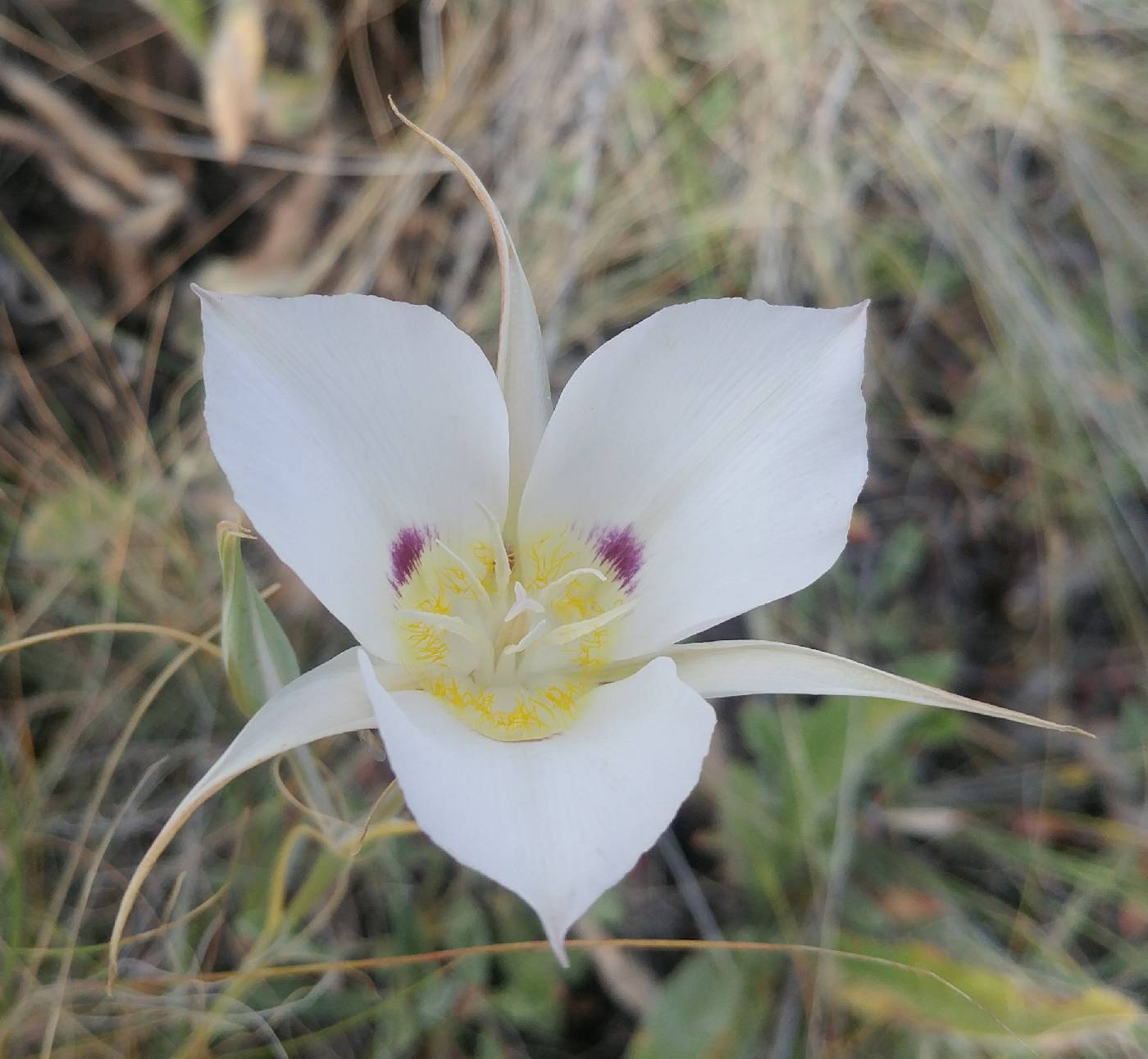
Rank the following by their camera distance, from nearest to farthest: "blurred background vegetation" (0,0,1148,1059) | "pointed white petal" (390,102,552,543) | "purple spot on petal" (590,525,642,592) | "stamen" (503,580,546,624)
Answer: "pointed white petal" (390,102,552,543), "stamen" (503,580,546,624), "purple spot on petal" (590,525,642,592), "blurred background vegetation" (0,0,1148,1059)

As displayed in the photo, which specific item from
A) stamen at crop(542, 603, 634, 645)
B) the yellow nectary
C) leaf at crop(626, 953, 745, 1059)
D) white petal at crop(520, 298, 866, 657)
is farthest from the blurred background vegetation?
white petal at crop(520, 298, 866, 657)

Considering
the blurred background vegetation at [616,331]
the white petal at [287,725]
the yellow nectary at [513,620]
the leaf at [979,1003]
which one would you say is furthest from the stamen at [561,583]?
the leaf at [979,1003]

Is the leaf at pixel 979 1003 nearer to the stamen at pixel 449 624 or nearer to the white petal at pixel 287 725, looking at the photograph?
the stamen at pixel 449 624

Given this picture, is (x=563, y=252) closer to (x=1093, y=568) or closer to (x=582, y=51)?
(x=582, y=51)

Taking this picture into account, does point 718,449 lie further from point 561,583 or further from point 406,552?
point 406,552


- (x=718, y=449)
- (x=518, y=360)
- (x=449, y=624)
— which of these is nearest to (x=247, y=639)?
(x=449, y=624)

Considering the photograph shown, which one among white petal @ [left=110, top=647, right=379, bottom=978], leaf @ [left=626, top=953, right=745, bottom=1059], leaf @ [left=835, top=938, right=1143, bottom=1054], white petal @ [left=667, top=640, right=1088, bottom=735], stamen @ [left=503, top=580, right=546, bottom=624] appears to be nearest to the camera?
white petal @ [left=110, top=647, right=379, bottom=978]

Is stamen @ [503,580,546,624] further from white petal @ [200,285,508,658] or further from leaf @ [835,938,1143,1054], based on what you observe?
leaf @ [835,938,1143,1054]

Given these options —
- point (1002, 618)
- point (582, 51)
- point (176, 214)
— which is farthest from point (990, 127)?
point (176, 214)
